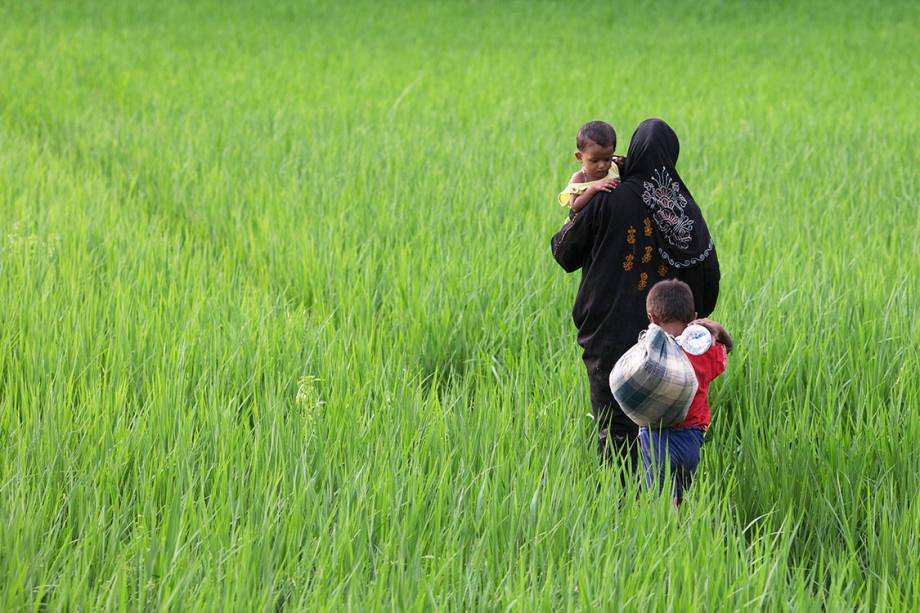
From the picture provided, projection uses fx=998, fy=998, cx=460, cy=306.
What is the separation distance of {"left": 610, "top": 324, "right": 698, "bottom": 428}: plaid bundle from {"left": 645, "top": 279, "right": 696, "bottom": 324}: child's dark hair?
0.06 m

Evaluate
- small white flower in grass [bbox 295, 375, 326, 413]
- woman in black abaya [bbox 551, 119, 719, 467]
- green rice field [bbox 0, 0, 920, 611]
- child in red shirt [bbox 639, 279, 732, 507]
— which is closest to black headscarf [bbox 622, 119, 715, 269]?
woman in black abaya [bbox 551, 119, 719, 467]

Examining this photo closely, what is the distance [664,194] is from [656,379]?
0.56 m

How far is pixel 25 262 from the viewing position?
12.7 feet

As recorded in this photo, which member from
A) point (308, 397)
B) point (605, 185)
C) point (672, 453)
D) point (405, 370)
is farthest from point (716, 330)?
point (308, 397)

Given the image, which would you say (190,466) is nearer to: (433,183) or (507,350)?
(507,350)

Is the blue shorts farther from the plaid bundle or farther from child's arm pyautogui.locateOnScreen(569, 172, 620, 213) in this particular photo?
child's arm pyautogui.locateOnScreen(569, 172, 620, 213)

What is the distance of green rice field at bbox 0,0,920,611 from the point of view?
1952 millimetres

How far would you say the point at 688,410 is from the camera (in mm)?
2236

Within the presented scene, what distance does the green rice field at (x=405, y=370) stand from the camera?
1.95 m

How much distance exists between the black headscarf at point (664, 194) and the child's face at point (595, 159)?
7 centimetres

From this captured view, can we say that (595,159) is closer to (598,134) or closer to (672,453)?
(598,134)

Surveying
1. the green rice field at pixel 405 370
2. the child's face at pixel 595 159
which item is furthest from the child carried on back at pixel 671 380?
the child's face at pixel 595 159

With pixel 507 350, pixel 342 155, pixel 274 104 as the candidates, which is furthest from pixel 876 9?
pixel 507 350

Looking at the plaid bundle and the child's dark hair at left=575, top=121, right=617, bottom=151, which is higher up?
the child's dark hair at left=575, top=121, right=617, bottom=151
